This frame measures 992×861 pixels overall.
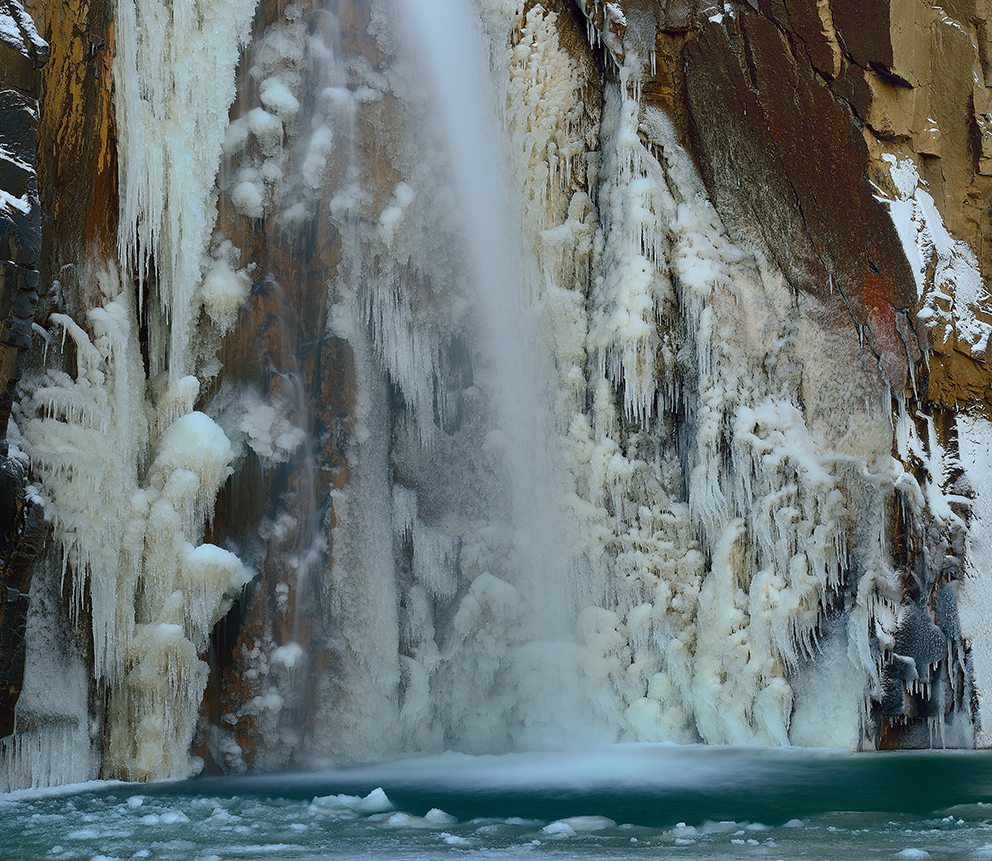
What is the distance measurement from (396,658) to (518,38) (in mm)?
6313

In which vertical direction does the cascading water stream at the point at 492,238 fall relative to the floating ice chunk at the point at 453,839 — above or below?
above

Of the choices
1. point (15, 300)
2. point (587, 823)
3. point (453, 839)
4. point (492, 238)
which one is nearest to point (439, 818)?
point (453, 839)

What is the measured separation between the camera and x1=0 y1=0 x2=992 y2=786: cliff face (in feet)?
28.0

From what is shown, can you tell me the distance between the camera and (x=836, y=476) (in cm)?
962

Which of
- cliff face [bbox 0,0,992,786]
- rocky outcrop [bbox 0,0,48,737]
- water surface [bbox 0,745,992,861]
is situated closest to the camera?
water surface [bbox 0,745,992,861]

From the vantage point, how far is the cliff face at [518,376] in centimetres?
854

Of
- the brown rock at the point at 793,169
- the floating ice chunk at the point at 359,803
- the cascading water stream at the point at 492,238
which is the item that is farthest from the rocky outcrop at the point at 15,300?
the brown rock at the point at 793,169

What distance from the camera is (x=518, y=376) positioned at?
10.5 m

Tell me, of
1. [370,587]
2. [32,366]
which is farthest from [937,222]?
[32,366]

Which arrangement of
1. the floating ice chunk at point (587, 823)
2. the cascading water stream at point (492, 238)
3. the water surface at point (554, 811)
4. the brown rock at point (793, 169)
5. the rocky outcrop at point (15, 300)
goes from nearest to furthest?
1. the water surface at point (554, 811)
2. the floating ice chunk at point (587, 823)
3. the rocky outcrop at point (15, 300)
4. the brown rock at point (793, 169)
5. the cascading water stream at point (492, 238)

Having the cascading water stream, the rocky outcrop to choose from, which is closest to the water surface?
the rocky outcrop

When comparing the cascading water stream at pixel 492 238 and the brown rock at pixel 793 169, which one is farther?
the cascading water stream at pixel 492 238

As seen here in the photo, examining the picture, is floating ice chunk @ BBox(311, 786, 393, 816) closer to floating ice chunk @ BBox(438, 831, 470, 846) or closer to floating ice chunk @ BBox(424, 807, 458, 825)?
floating ice chunk @ BBox(424, 807, 458, 825)

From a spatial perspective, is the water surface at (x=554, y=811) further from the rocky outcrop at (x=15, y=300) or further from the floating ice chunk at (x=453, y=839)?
the rocky outcrop at (x=15, y=300)
